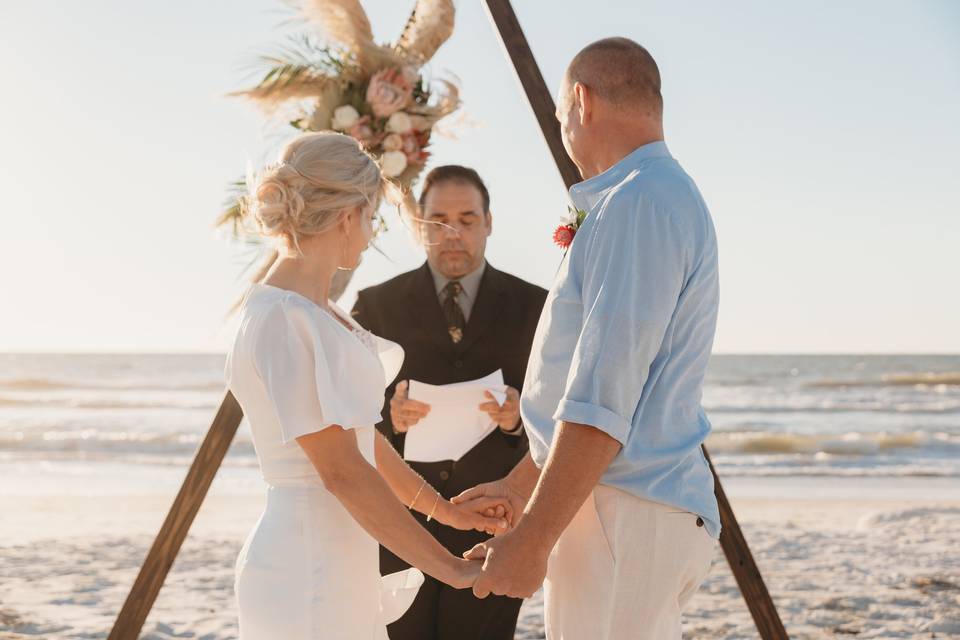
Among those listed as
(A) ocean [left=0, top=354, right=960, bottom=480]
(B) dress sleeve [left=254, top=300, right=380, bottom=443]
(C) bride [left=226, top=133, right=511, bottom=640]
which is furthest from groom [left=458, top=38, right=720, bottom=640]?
(A) ocean [left=0, top=354, right=960, bottom=480]

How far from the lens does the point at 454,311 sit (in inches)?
167

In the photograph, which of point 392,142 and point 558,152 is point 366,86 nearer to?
point 392,142

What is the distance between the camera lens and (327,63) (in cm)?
410

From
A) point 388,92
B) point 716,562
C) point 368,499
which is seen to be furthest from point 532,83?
point 716,562

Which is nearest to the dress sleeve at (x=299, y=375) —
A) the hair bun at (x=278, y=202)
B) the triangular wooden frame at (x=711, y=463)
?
the hair bun at (x=278, y=202)

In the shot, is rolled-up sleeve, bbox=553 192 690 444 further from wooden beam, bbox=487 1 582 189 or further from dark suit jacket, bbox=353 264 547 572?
dark suit jacket, bbox=353 264 547 572

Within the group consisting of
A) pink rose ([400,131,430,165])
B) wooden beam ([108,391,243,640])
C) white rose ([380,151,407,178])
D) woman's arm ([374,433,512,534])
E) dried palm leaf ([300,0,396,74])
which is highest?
dried palm leaf ([300,0,396,74])

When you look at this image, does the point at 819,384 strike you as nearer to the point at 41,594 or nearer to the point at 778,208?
the point at 778,208

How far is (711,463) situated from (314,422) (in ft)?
5.09

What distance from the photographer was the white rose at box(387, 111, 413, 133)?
4074mm

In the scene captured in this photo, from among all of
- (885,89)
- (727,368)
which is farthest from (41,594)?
(727,368)

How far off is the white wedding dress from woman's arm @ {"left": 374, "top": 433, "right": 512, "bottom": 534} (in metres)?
0.47

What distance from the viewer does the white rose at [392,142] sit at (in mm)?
4113

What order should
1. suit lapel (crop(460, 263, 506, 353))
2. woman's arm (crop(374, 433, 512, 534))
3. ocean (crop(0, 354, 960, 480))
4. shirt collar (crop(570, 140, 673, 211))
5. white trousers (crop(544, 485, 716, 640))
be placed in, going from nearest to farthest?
white trousers (crop(544, 485, 716, 640)) < shirt collar (crop(570, 140, 673, 211)) < woman's arm (crop(374, 433, 512, 534)) < suit lapel (crop(460, 263, 506, 353)) < ocean (crop(0, 354, 960, 480))
